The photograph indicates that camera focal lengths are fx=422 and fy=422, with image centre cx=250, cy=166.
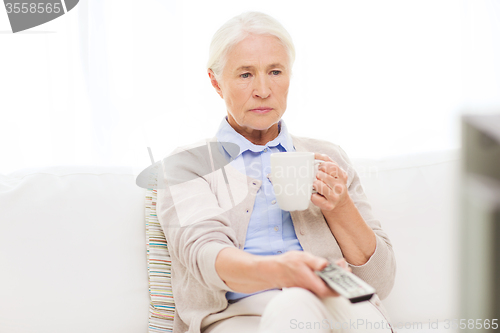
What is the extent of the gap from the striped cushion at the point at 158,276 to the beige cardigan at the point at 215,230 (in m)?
0.04

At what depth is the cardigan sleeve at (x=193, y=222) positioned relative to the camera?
38.8 inches

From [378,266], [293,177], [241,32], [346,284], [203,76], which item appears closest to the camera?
Result: [346,284]

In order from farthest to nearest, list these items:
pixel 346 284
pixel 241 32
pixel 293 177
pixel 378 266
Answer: pixel 241 32
pixel 378 266
pixel 293 177
pixel 346 284

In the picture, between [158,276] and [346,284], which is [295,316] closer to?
[346,284]

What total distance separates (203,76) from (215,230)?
1118mm

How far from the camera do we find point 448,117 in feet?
7.19

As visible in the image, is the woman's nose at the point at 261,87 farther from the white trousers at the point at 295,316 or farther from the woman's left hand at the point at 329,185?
the white trousers at the point at 295,316

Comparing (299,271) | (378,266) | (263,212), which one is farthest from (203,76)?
(299,271)

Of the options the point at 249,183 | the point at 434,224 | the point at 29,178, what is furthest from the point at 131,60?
the point at 434,224

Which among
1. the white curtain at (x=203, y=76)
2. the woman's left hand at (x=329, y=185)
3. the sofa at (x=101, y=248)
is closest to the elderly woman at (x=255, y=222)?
the woman's left hand at (x=329, y=185)

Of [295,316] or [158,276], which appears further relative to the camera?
[158,276]

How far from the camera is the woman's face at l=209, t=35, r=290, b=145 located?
132 cm

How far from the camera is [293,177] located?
3.42 feet

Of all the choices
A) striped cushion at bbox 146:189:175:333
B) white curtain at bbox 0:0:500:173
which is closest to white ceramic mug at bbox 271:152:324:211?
striped cushion at bbox 146:189:175:333
